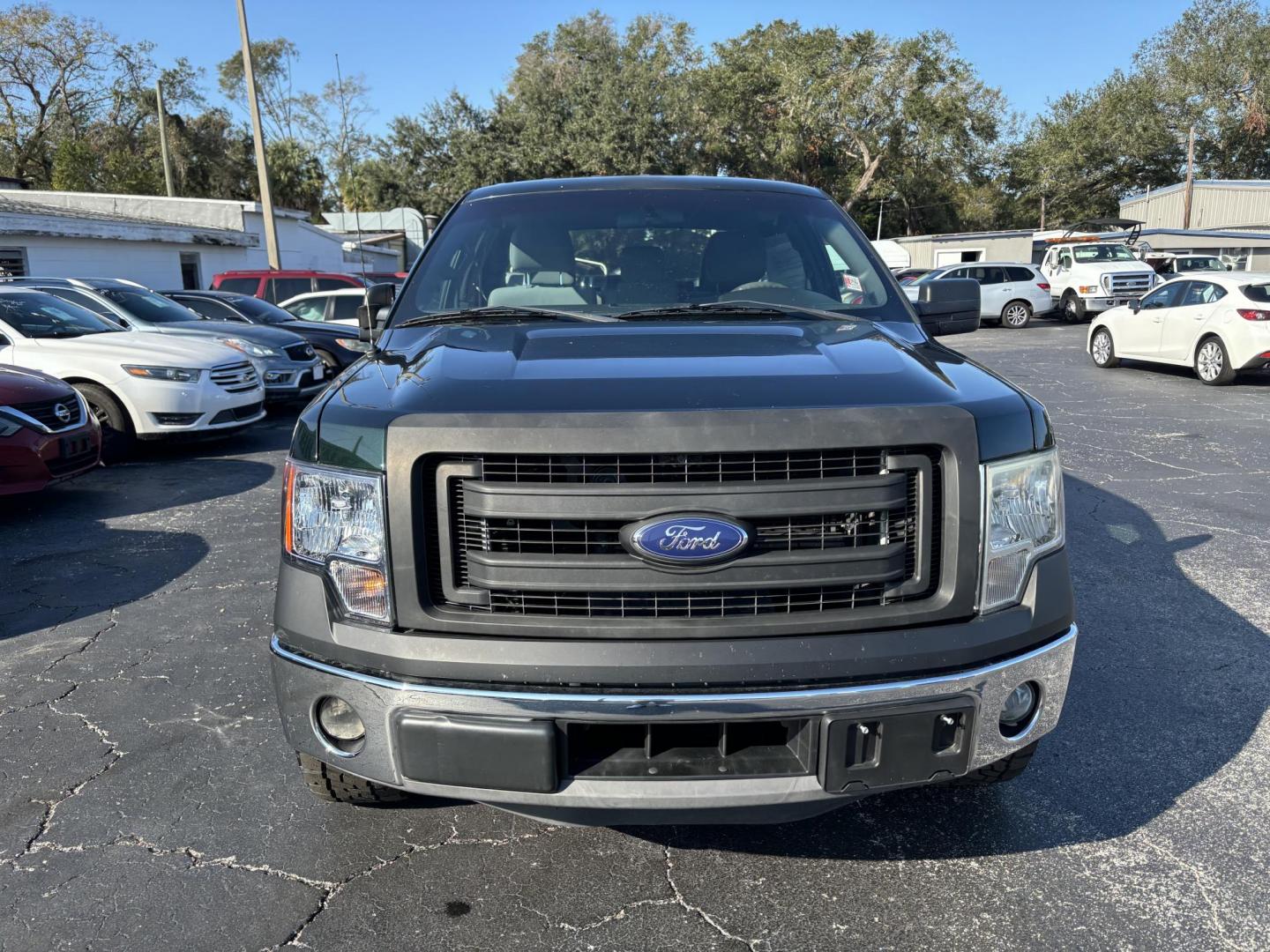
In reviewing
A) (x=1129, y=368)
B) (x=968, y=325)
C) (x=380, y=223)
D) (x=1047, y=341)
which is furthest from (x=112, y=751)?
(x=380, y=223)

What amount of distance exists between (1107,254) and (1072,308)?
1.86 m

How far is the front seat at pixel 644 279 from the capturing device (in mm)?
3271

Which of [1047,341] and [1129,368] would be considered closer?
[1129,368]

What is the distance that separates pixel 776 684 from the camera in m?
2.09

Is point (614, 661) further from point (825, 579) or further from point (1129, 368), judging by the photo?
point (1129, 368)

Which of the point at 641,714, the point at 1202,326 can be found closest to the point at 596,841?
the point at 641,714

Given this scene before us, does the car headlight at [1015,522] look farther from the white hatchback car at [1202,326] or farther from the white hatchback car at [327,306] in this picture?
the white hatchback car at [327,306]

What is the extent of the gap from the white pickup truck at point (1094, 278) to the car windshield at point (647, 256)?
23.8 m

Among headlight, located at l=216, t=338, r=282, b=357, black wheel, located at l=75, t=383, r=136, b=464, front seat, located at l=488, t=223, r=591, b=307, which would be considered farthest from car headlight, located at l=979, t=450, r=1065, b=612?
Result: headlight, located at l=216, t=338, r=282, b=357

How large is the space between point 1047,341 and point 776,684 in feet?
68.8

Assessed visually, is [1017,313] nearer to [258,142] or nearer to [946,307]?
[258,142]

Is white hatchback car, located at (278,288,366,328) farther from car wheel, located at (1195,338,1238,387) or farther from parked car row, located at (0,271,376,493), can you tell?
car wheel, located at (1195,338,1238,387)

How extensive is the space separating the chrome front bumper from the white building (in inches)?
678

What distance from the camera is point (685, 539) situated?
6.82 feet
